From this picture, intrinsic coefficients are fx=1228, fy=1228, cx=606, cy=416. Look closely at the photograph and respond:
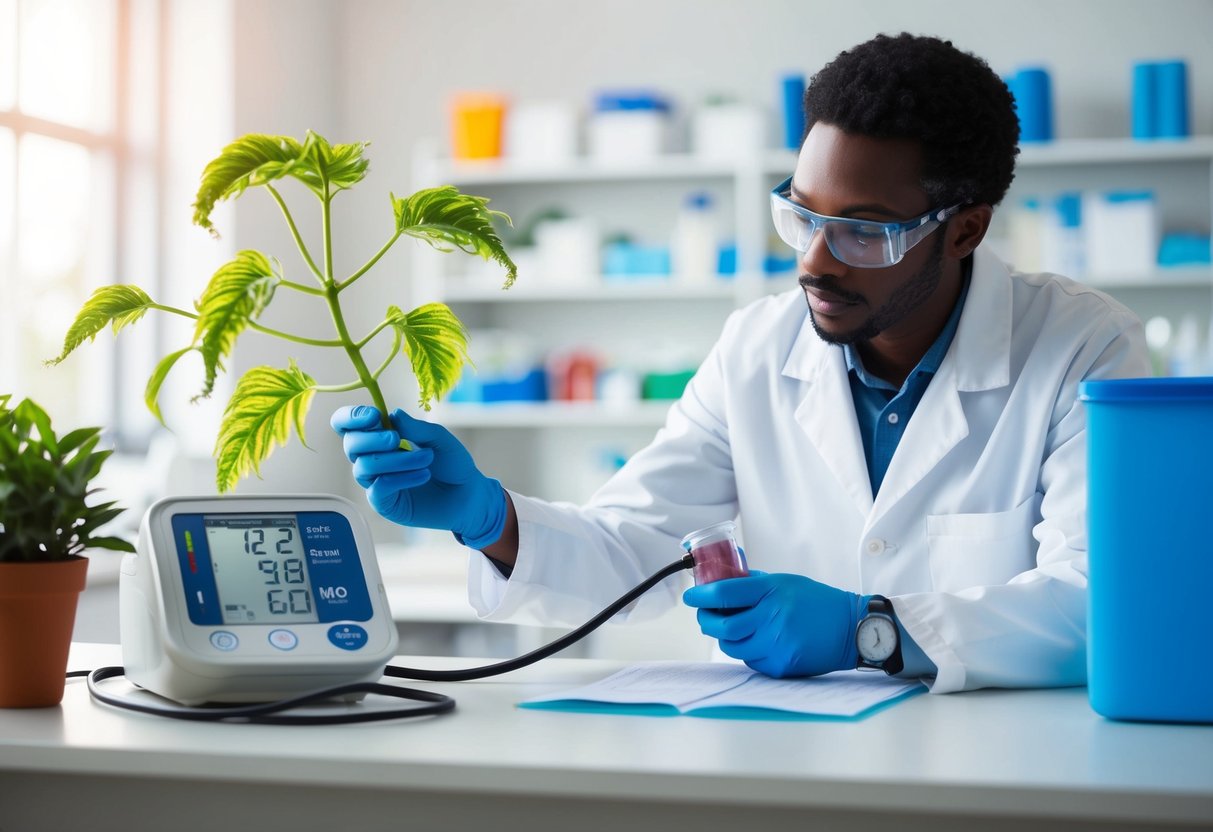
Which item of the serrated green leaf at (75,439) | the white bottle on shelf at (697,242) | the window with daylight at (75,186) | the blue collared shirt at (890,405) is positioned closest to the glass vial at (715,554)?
the blue collared shirt at (890,405)

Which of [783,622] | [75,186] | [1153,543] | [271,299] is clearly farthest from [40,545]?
[75,186]

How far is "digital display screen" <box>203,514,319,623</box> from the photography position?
3.54ft

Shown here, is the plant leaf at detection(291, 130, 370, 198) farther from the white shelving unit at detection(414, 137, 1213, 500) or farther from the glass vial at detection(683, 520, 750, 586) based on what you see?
the white shelving unit at detection(414, 137, 1213, 500)

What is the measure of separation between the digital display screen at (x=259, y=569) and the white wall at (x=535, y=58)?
2638 millimetres

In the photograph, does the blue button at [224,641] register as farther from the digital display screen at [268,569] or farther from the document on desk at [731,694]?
the document on desk at [731,694]

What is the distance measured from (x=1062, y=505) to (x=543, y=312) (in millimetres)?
2869

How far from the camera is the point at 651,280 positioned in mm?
3826

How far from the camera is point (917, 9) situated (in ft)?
12.8

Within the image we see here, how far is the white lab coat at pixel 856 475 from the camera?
150 cm

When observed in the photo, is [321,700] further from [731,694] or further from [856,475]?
[856,475]

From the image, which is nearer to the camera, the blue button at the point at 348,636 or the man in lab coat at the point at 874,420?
the blue button at the point at 348,636

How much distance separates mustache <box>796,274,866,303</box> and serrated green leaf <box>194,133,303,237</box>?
2.39ft

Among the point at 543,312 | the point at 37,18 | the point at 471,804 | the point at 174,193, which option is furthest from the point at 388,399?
the point at 471,804

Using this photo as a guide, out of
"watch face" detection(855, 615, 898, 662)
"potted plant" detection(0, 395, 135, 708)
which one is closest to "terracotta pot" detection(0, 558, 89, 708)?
"potted plant" detection(0, 395, 135, 708)
